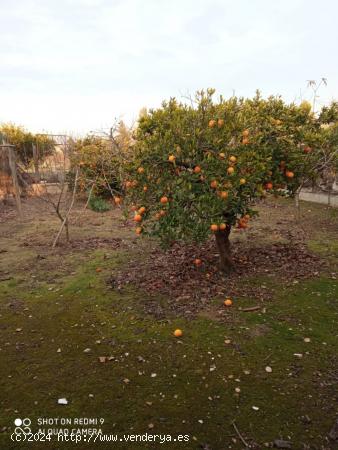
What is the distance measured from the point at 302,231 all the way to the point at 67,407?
614 centimetres

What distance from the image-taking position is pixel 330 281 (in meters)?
4.68

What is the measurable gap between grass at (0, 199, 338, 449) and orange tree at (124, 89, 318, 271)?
118cm

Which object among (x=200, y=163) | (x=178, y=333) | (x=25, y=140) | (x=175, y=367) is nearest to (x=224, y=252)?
(x=200, y=163)

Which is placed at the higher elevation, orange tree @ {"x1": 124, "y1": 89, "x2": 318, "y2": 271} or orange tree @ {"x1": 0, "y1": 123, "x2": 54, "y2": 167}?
orange tree @ {"x1": 0, "y1": 123, "x2": 54, "y2": 167}

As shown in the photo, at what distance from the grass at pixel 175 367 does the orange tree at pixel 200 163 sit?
1.18m

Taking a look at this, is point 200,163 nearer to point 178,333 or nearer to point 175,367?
point 178,333

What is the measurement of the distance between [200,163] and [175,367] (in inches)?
88.8

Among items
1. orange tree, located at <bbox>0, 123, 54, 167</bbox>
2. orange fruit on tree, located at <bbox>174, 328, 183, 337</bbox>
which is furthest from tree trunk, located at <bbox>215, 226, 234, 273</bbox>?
orange tree, located at <bbox>0, 123, 54, 167</bbox>

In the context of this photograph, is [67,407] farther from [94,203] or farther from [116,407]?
[94,203]

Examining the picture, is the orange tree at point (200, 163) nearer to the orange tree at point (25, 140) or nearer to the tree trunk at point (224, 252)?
the tree trunk at point (224, 252)

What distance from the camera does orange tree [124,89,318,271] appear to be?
3.84 metres

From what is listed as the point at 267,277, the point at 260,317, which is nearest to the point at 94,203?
the point at 267,277

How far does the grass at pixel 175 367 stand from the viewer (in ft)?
8.29

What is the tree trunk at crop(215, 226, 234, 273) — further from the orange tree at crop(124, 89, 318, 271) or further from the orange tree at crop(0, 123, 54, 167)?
the orange tree at crop(0, 123, 54, 167)
